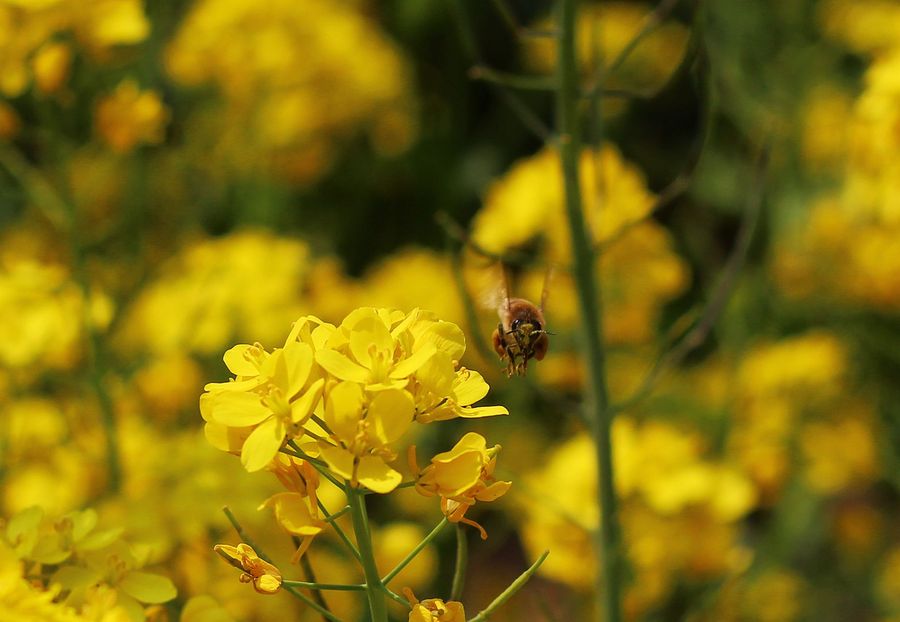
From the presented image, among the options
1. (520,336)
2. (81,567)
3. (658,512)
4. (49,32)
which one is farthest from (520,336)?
(49,32)

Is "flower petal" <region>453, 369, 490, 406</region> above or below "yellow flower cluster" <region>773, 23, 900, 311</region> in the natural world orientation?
above

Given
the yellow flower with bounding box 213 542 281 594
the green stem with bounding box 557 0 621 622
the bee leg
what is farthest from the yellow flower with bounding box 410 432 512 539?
the green stem with bounding box 557 0 621 622

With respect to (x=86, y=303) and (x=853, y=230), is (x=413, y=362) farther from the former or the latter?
(x=853, y=230)

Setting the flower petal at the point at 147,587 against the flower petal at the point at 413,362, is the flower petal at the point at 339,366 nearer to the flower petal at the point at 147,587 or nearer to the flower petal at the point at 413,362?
the flower petal at the point at 413,362

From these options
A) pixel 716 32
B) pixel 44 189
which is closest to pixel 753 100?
pixel 716 32

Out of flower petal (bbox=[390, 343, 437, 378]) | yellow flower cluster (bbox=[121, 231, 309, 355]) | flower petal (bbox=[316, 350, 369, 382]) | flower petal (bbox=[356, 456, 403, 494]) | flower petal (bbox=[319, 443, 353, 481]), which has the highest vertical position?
flower petal (bbox=[316, 350, 369, 382])

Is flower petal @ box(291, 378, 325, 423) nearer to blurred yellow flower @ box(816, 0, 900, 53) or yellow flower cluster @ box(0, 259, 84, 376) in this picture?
yellow flower cluster @ box(0, 259, 84, 376)
